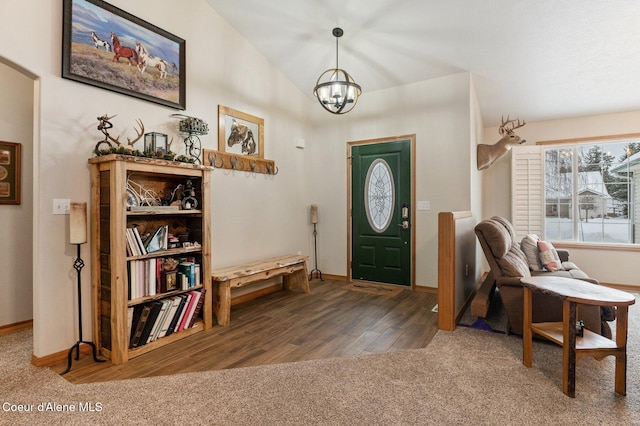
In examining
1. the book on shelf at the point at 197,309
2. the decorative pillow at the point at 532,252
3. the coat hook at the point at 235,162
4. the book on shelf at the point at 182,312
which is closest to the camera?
the book on shelf at the point at 182,312

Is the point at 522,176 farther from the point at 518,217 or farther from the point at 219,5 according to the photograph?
the point at 219,5

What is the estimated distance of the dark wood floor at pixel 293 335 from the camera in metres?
2.48

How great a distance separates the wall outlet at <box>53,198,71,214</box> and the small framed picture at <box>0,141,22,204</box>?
1.28 m

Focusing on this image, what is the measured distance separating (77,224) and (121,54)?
5.13 feet

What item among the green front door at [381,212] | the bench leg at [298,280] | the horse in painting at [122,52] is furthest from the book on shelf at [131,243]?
the green front door at [381,212]

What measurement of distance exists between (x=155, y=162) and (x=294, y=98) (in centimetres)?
291

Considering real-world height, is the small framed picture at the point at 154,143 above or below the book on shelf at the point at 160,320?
above

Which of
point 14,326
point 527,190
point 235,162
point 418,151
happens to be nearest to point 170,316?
point 14,326

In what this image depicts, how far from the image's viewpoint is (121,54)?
9.54ft

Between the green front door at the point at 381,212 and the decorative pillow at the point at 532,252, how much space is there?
55.7 inches

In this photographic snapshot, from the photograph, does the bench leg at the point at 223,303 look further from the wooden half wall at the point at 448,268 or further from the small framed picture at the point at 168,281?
the wooden half wall at the point at 448,268

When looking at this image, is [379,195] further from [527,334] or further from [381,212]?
[527,334]

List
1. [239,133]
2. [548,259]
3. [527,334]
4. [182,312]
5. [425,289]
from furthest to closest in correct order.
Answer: [425,289] → [239,133] → [548,259] → [182,312] → [527,334]

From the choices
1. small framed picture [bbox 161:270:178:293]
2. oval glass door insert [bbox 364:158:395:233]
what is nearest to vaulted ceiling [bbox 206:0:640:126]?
oval glass door insert [bbox 364:158:395:233]
